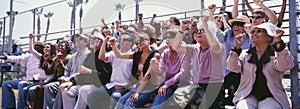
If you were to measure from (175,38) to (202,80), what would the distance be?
0.51 meters

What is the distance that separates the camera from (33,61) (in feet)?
20.6

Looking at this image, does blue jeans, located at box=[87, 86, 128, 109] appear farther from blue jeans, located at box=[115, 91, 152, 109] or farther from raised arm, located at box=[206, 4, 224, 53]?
raised arm, located at box=[206, 4, 224, 53]

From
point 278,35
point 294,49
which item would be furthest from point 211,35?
point 294,49

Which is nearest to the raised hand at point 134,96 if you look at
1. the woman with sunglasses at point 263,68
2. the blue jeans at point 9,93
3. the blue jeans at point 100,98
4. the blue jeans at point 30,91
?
the blue jeans at point 100,98

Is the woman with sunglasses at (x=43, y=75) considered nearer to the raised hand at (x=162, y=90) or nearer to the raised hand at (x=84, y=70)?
the raised hand at (x=84, y=70)

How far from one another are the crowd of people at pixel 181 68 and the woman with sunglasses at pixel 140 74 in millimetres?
11

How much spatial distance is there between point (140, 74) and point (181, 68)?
2.22 ft

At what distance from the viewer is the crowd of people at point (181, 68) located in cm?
293

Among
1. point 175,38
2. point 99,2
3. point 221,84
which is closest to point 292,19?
point 221,84

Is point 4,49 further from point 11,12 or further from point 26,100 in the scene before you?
point 26,100

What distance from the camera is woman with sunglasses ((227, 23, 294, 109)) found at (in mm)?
2774

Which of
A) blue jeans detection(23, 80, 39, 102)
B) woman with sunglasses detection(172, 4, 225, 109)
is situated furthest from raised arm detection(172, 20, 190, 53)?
blue jeans detection(23, 80, 39, 102)

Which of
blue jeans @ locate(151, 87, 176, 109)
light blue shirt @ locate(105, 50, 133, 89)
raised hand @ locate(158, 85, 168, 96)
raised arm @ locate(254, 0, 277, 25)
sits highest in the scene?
raised arm @ locate(254, 0, 277, 25)

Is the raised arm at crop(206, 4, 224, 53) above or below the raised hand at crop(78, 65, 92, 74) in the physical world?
above
